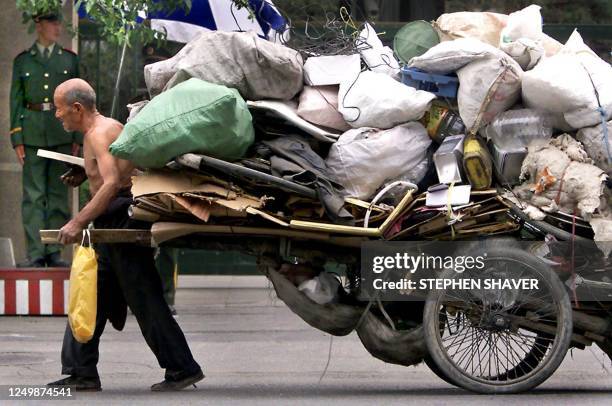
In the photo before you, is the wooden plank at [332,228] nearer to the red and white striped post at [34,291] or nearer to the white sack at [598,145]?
the white sack at [598,145]

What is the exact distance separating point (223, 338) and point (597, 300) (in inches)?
162

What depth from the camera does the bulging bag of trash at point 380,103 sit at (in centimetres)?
716

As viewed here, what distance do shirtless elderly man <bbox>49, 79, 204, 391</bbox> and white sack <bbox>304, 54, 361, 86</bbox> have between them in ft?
3.77

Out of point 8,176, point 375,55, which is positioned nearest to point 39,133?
point 8,176

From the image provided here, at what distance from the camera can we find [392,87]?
7.23 m

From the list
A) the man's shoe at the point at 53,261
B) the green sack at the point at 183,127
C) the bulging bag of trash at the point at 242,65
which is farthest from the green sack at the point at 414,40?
the man's shoe at the point at 53,261

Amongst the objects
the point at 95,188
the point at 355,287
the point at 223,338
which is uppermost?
the point at 95,188

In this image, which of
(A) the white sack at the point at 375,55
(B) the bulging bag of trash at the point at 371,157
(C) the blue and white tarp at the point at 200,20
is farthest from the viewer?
(C) the blue and white tarp at the point at 200,20

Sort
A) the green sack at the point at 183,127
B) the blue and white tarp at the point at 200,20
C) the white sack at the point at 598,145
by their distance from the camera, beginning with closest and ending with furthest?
the green sack at the point at 183,127
the white sack at the point at 598,145
the blue and white tarp at the point at 200,20

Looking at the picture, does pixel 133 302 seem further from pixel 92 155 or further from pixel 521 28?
pixel 521 28

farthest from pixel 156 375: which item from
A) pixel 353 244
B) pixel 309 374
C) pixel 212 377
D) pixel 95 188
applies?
pixel 353 244

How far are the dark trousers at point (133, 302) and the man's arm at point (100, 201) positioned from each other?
20cm

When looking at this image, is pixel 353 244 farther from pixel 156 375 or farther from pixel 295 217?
pixel 156 375

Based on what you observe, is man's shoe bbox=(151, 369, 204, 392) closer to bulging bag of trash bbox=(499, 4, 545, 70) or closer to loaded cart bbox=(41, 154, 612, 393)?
loaded cart bbox=(41, 154, 612, 393)
